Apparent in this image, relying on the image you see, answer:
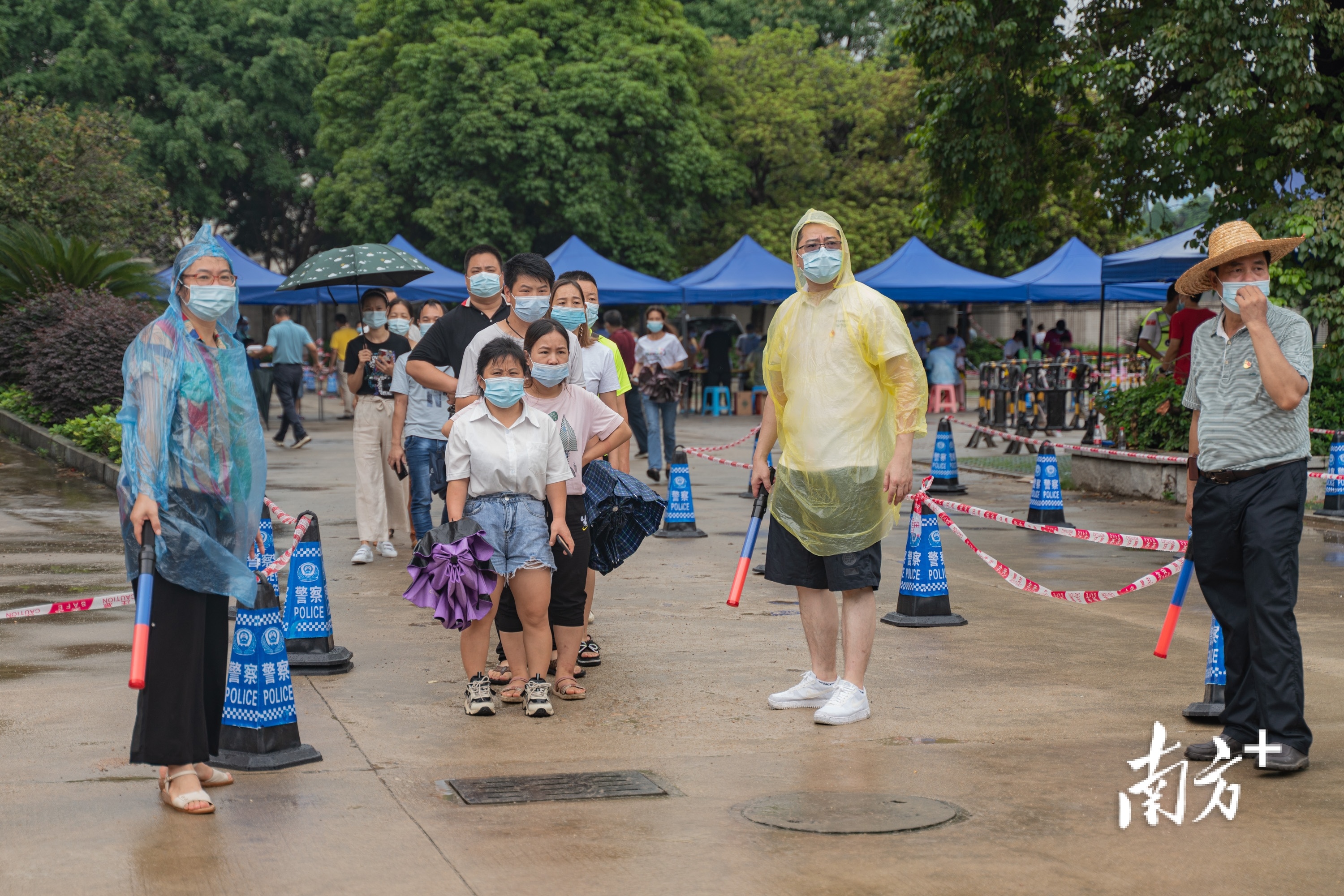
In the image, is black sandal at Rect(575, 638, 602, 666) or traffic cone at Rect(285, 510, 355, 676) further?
black sandal at Rect(575, 638, 602, 666)

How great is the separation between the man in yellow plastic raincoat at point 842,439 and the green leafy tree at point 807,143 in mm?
32922

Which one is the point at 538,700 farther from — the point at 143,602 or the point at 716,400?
Result: the point at 716,400

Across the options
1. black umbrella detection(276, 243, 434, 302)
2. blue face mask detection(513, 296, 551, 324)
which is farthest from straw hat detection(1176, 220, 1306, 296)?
black umbrella detection(276, 243, 434, 302)

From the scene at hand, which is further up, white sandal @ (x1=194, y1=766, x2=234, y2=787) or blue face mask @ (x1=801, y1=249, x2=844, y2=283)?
blue face mask @ (x1=801, y1=249, x2=844, y2=283)

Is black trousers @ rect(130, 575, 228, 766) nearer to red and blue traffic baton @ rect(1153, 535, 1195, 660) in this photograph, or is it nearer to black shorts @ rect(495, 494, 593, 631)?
black shorts @ rect(495, 494, 593, 631)

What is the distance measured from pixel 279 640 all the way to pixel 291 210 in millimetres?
44046

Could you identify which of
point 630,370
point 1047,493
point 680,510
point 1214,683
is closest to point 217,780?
point 1214,683

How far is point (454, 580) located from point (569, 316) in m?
1.78

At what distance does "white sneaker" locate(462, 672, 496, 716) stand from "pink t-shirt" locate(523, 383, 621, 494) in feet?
2.75

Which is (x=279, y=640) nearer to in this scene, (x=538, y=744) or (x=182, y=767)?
(x=182, y=767)

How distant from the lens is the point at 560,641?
620cm

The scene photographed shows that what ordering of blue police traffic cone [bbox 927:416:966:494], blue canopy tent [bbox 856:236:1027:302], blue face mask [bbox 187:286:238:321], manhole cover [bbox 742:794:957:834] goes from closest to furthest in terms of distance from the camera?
manhole cover [bbox 742:794:957:834] < blue face mask [bbox 187:286:238:321] < blue police traffic cone [bbox 927:416:966:494] < blue canopy tent [bbox 856:236:1027:302]

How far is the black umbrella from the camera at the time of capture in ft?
36.0

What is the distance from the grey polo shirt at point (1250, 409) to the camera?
16.5 ft
